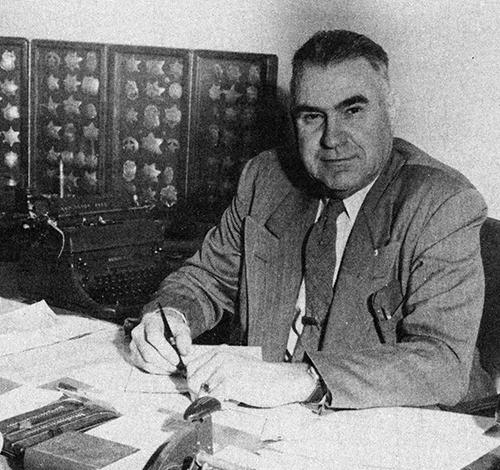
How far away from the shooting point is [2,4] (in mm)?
4270

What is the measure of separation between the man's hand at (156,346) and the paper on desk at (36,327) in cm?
27

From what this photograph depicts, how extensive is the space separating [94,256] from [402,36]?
156 centimetres

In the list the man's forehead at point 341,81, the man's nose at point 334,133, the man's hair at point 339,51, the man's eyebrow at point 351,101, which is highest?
the man's hair at point 339,51

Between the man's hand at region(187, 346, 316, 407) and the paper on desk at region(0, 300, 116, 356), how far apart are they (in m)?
0.57

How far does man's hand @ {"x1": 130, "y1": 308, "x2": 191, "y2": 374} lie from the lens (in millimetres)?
1795

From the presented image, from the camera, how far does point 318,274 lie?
2123 millimetres

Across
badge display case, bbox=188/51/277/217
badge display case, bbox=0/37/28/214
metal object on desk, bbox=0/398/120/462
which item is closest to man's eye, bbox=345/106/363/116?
metal object on desk, bbox=0/398/120/462

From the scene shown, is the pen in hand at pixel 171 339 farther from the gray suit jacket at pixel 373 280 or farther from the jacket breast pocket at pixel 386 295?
the jacket breast pocket at pixel 386 295

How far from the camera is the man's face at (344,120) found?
2047 mm

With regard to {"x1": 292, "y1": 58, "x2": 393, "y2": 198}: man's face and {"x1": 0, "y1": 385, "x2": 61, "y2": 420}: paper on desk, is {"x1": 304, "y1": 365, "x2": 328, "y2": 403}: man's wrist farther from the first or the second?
{"x1": 292, "y1": 58, "x2": 393, "y2": 198}: man's face

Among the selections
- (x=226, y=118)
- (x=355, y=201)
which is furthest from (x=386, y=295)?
(x=226, y=118)

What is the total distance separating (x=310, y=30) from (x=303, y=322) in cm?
195

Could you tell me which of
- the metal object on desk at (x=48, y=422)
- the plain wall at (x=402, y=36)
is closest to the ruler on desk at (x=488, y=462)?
the metal object on desk at (x=48, y=422)

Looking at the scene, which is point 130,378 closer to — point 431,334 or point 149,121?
point 431,334
